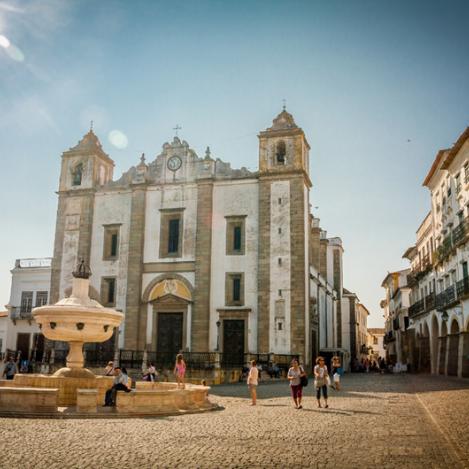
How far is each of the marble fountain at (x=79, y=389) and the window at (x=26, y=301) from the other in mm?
26703

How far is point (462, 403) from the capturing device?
1469 centimetres

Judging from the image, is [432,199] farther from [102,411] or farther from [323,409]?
[102,411]

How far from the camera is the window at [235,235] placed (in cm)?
3280

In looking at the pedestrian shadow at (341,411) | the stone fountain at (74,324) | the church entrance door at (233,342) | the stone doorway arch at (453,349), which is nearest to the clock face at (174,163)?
the church entrance door at (233,342)

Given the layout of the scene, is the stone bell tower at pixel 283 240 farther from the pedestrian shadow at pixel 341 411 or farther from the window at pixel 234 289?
the pedestrian shadow at pixel 341 411

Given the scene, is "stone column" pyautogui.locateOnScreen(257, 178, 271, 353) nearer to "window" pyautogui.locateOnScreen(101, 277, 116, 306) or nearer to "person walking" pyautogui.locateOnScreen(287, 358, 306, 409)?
"window" pyautogui.locateOnScreen(101, 277, 116, 306)

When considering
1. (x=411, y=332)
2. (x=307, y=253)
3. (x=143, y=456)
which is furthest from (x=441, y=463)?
(x=411, y=332)

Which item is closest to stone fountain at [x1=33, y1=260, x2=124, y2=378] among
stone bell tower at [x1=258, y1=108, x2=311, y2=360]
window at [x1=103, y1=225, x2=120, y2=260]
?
stone bell tower at [x1=258, y1=108, x2=311, y2=360]

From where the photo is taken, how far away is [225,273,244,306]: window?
3200 centimetres

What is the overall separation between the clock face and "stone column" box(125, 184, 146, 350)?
2.16 meters

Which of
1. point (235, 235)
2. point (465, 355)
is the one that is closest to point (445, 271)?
point (465, 355)

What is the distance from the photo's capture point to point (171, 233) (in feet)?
114

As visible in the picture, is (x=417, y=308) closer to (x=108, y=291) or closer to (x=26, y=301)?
(x=108, y=291)

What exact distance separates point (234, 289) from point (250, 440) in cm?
2374
